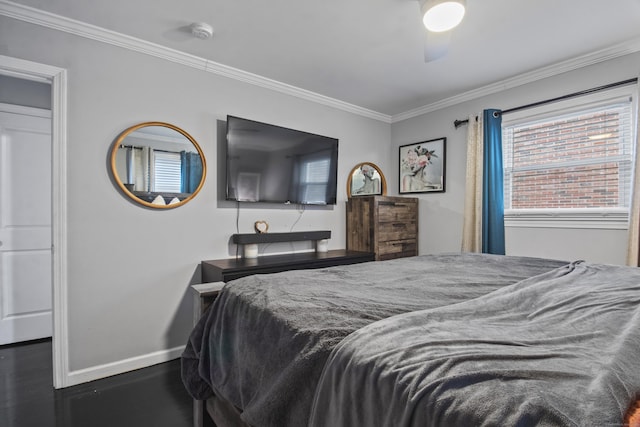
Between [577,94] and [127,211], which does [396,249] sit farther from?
[127,211]

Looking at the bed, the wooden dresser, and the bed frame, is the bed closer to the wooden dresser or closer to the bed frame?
the bed frame

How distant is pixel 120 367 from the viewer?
7.81 feet

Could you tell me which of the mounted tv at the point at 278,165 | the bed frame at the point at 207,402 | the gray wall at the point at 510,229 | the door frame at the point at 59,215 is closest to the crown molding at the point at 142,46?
the door frame at the point at 59,215

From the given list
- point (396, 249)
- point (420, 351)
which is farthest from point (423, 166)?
point (420, 351)

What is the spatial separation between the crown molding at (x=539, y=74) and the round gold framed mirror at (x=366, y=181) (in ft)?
2.89

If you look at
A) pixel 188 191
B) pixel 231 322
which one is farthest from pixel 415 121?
pixel 231 322

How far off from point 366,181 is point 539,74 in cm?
205

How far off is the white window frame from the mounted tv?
191cm

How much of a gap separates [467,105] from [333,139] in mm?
1565

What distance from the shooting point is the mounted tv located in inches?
113

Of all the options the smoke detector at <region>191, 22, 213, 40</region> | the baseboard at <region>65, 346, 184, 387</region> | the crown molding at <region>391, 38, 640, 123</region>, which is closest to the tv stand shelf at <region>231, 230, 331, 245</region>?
the baseboard at <region>65, 346, 184, 387</region>

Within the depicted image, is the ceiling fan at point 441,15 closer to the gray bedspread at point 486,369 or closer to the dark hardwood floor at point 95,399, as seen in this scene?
the gray bedspread at point 486,369

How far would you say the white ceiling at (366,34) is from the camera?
2061 millimetres

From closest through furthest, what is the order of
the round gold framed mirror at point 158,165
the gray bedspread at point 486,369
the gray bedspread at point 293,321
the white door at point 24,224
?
the gray bedspread at point 486,369 < the gray bedspread at point 293,321 < the round gold framed mirror at point 158,165 < the white door at point 24,224
